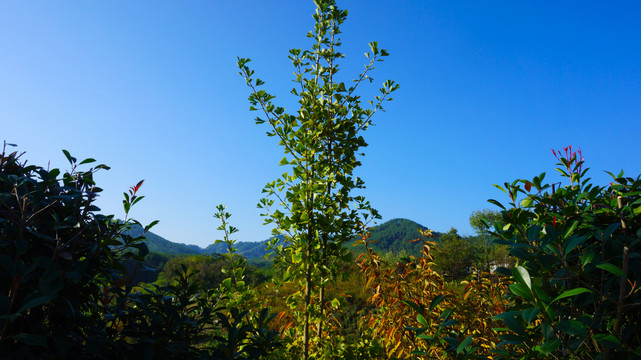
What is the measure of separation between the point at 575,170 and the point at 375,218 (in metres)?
1.73

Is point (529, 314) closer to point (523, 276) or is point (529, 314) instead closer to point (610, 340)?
point (523, 276)

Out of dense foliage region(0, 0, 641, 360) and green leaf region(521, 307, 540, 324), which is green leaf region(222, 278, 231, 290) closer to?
dense foliage region(0, 0, 641, 360)

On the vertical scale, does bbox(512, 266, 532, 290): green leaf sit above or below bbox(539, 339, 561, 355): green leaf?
above

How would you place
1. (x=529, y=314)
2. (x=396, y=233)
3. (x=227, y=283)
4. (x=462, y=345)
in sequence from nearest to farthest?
(x=529, y=314) → (x=462, y=345) → (x=227, y=283) → (x=396, y=233)

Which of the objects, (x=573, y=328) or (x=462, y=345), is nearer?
(x=573, y=328)

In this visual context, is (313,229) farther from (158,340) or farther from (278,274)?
(158,340)

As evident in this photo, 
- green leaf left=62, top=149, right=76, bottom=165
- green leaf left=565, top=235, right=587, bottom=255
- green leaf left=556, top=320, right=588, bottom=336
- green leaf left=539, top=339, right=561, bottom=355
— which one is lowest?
green leaf left=539, top=339, right=561, bottom=355

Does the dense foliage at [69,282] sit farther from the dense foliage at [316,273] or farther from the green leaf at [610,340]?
the green leaf at [610,340]

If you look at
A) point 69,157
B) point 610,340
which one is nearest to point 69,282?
point 69,157

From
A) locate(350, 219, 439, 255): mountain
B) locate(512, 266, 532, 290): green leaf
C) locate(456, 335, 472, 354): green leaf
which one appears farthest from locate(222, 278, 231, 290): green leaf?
locate(350, 219, 439, 255): mountain

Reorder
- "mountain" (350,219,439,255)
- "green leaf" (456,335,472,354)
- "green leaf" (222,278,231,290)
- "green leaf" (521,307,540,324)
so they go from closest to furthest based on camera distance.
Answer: "green leaf" (521,307,540,324) < "green leaf" (456,335,472,354) < "green leaf" (222,278,231,290) < "mountain" (350,219,439,255)

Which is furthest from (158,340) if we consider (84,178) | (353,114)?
(353,114)

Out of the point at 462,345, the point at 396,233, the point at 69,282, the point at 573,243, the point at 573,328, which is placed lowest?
the point at 462,345

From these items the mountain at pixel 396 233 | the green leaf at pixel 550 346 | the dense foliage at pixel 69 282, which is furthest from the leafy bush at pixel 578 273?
the mountain at pixel 396 233
